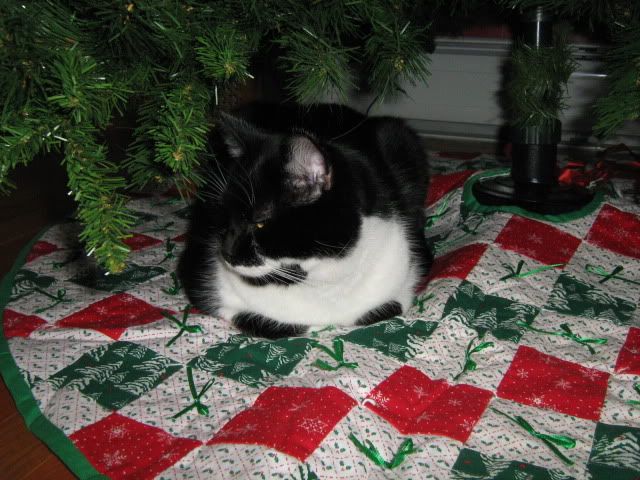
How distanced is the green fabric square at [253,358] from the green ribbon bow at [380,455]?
0.73ft

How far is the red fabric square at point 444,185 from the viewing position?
168cm

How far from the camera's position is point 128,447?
827 mm

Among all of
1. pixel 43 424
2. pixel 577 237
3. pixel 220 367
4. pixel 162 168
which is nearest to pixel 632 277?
pixel 577 237

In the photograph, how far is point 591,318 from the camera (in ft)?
3.64

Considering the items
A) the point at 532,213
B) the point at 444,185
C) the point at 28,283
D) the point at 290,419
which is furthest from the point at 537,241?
the point at 28,283

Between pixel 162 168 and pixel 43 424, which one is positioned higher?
pixel 162 168

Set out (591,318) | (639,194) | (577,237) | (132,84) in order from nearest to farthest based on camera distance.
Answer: (132,84) < (591,318) < (577,237) < (639,194)

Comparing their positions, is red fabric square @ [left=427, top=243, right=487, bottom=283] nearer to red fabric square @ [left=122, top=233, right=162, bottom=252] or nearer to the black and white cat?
the black and white cat

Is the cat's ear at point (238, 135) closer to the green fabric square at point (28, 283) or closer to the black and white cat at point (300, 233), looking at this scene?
the black and white cat at point (300, 233)

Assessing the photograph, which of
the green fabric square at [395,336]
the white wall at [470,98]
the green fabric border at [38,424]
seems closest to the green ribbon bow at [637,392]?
the green fabric square at [395,336]

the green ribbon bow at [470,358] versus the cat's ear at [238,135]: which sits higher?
the cat's ear at [238,135]

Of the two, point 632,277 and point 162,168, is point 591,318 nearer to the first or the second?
point 632,277

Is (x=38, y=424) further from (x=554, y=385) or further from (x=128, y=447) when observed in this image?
(x=554, y=385)

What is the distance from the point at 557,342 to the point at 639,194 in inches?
28.3
